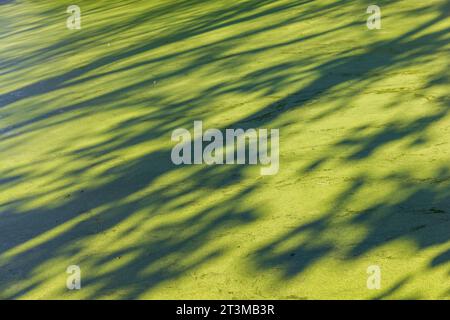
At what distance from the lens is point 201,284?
98.5 inches

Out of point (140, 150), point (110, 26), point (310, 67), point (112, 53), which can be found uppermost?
point (110, 26)

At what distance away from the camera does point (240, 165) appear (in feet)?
11.0

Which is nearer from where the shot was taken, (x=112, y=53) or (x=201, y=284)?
(x=201, y=284)

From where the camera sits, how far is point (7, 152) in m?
3.91

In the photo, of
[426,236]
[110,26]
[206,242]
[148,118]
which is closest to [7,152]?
[148,118]

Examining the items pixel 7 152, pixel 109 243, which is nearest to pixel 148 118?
pixel 7 152

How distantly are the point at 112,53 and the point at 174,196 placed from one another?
255 cm

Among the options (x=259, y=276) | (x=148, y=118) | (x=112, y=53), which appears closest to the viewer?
(x=259, y=276)

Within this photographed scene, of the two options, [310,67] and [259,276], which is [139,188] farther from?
[310,67]

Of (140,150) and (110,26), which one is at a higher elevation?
(110,26)

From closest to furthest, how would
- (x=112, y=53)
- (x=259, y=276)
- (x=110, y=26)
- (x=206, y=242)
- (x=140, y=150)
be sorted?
(x=259, y=276)
(x=206, y=242)
(x=140, y=150)
(x=112, y=53)
(x=110, y=26)

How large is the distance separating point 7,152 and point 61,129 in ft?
1.07

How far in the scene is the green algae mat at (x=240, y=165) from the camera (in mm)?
2549

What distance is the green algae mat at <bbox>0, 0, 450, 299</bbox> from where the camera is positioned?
8.36 ft
